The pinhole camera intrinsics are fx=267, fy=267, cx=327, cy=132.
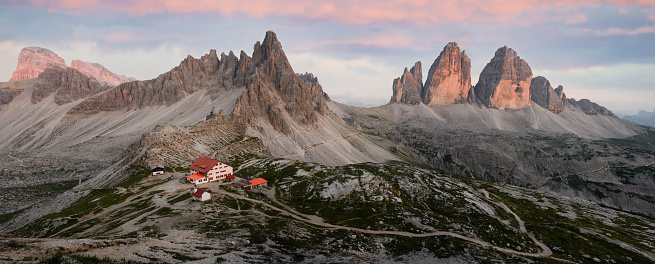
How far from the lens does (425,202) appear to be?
10231cm

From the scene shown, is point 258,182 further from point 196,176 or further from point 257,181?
point 196,176

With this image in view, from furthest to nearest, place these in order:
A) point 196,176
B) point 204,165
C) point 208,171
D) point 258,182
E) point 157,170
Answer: point 157,170 < point 204,165 < point 258,182 < point 208,171 < point 196,176

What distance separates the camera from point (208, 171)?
322 ft

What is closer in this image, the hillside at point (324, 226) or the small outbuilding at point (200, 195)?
the hillside at point (324, 226)

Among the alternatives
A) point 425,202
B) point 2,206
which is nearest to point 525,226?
point 425,202

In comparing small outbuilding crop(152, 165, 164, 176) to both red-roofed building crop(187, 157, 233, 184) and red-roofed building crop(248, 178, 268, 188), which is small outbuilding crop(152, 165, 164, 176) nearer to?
red-roofed building crop(187, 157, 233, 184)

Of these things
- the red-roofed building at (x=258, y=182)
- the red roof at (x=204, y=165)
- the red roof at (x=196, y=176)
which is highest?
the red roof at (x=204, y=165)

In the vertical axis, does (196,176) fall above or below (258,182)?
above

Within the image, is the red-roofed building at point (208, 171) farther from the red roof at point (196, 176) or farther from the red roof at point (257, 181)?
the red roof at point (257, 181)

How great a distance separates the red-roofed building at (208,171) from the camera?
96.7 meters

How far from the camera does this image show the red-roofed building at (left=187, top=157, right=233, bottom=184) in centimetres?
9672

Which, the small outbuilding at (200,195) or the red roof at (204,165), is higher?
the red roof at (204,165)

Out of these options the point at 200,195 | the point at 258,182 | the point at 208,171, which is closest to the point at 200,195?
the point at 200,195

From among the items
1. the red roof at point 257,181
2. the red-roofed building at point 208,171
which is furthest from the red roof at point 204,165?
the red roof at point 257,181
